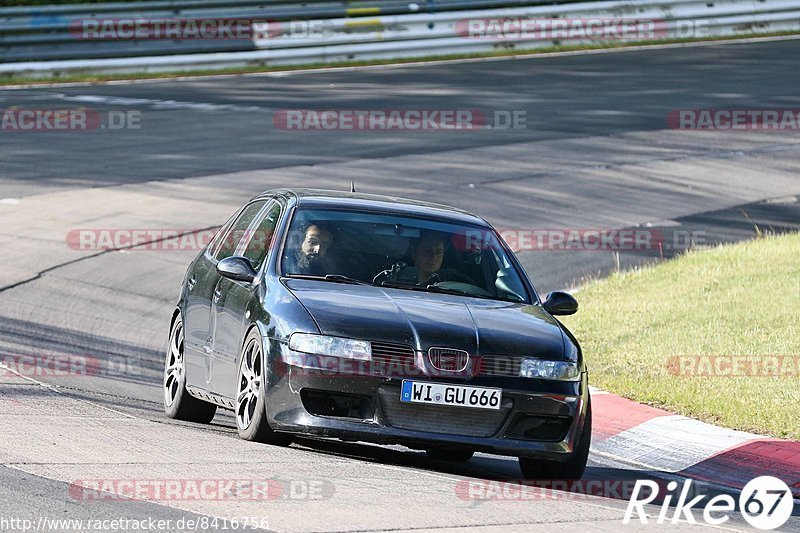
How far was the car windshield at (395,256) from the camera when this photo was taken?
27.2 feet

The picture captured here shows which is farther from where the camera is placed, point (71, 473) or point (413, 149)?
point (413, 149)

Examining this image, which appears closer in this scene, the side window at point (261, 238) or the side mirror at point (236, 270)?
the side mirror at point (236, 270)

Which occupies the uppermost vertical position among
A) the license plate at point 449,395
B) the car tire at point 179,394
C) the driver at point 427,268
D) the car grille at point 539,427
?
the driver at point 427,268

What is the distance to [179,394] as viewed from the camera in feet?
30.1

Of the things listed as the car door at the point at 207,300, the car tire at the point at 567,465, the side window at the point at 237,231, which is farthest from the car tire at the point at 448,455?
the side window at the point at 237,231

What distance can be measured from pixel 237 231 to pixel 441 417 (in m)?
2.59

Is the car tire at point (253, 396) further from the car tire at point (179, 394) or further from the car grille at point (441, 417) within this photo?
the car tire at point (179, 394)

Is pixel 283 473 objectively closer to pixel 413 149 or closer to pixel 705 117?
pixel 413 149

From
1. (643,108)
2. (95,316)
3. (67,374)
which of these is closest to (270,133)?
(643,108)

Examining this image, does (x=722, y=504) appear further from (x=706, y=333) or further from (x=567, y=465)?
(x=706, y=333)

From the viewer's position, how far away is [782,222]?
18.6 m

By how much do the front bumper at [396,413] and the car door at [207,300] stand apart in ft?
4.58

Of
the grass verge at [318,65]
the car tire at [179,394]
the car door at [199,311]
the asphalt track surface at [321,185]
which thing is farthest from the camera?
the grass verge at [318,65]

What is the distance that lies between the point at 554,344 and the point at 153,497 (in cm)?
245
